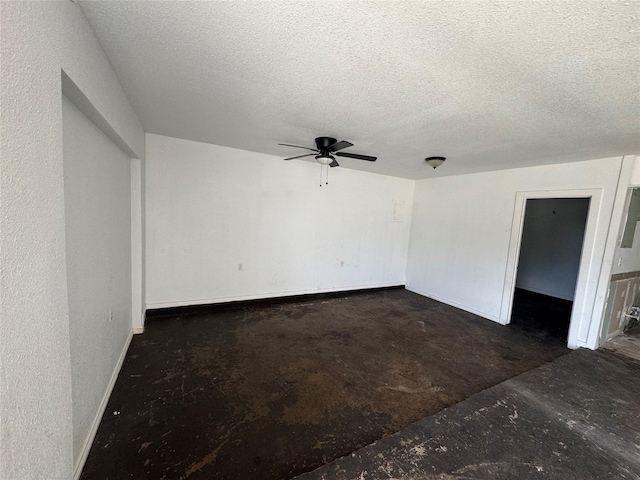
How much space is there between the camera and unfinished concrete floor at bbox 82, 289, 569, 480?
1.63m

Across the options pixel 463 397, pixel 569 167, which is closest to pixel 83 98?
pixel 463 397

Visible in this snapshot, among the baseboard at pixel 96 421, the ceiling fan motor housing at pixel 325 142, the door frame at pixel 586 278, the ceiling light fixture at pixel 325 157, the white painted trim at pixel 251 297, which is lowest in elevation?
the baseboard at pixel 96 421

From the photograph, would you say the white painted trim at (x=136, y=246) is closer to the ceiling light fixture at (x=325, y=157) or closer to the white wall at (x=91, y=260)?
the white wall at (x=91, y=260)

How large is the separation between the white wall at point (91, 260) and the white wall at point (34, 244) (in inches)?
17.9

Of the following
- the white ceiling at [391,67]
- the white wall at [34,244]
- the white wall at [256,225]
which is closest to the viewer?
the white wall at [34,244]

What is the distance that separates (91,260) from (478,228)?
5048 mm

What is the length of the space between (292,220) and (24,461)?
3781 millimetres

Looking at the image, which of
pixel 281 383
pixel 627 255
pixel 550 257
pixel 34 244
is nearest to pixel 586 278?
pixel 627 255

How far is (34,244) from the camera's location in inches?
33.8

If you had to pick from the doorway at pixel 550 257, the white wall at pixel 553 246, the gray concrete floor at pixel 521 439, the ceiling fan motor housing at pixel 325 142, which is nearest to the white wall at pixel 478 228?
the doorway at pixel 550 257

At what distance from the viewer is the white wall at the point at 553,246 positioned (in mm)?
5254

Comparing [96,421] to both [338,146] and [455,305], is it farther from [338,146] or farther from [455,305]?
[455,305]

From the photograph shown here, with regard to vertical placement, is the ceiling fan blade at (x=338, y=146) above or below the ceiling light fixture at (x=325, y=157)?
above

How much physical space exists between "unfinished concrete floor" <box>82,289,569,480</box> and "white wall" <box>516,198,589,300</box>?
245 centimetres
